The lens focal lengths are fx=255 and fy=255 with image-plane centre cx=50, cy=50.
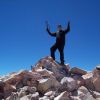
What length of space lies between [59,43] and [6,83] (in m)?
5.01

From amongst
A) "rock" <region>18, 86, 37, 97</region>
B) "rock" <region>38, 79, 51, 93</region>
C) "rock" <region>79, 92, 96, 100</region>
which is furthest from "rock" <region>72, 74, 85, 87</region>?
"rock" <region>18, 86, 37, 97</region>

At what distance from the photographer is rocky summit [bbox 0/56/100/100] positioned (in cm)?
1412

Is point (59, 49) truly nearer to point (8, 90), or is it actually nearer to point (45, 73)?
point (45, 73)

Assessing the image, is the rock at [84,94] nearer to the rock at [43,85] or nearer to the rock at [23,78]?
the rock at [43,85]

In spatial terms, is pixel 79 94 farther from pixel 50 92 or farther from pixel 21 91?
pixel 21 91

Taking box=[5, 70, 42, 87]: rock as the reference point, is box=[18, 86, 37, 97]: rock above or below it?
below

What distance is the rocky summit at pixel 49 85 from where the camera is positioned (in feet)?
46.3

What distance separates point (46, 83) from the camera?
1474 cm

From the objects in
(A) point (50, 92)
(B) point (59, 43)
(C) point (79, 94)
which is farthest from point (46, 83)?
(B) point (59, 43)

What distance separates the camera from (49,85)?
1485cm

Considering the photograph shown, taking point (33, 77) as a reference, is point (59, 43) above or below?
above

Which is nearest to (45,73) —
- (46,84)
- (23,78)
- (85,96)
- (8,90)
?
(23,78)

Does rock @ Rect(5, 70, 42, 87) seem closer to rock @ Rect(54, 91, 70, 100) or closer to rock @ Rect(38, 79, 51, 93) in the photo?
rock @ Rect(38, 79, 51, 93)

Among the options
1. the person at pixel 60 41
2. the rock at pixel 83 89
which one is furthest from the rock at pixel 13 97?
the person at pixel 60 41
